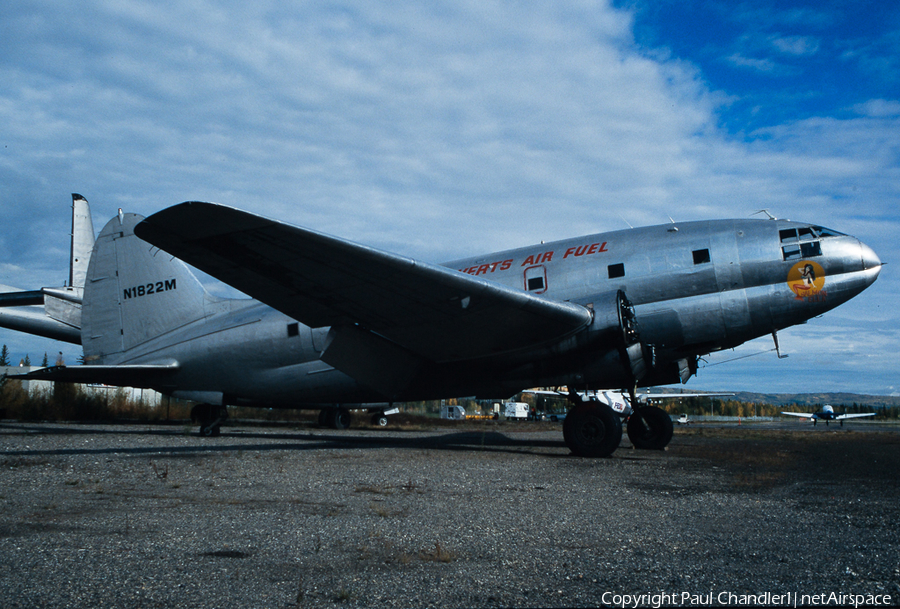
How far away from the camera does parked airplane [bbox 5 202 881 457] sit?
771 centimetres

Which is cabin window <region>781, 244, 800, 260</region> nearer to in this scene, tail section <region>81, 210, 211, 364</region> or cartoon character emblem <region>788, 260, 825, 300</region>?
cartoon character emblem <region>788, 260, 825, 300</region>

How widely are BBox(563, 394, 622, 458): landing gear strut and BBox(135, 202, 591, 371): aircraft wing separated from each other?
4.81 feet

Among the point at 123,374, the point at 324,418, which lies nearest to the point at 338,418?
the point at 324,418

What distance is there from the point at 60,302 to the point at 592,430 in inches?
901

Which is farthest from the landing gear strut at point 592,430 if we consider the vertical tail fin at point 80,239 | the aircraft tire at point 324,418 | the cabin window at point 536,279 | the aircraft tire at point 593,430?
the vertical tail fin at point 80,239

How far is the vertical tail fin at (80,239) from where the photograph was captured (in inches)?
1072

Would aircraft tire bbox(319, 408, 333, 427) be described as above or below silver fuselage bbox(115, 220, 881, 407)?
below

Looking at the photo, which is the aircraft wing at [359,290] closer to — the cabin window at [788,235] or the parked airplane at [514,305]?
the parked airplane at [514,305]

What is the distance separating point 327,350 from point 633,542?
7.38 metres

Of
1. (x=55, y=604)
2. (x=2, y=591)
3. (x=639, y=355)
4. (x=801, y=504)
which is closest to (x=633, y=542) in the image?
(x=801, y=504)

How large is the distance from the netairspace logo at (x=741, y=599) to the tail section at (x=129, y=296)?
579 inches

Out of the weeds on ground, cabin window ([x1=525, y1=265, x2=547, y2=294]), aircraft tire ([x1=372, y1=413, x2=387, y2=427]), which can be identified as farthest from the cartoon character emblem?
aircraft tire ([x1=372, y1=413, x2=387, y2=427])

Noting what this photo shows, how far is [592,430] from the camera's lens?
9.69 metres

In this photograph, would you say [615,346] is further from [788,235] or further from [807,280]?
[788,235]
